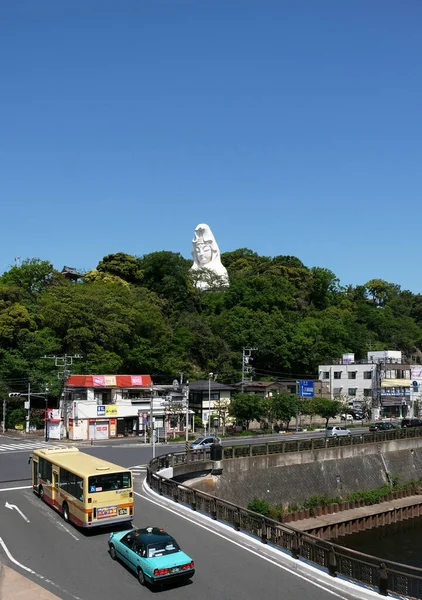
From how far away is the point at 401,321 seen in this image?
110 metres

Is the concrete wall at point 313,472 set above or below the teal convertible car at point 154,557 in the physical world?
below

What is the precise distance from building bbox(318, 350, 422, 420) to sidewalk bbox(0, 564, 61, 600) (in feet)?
212

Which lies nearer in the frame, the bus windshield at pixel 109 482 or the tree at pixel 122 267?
the bus windshield at pixel 109 482

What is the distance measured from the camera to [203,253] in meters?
A: 112

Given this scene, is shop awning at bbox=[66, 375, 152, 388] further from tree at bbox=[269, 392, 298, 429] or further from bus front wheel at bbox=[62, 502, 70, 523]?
bus front wheel at bbox=[62, 502, 70, 523]

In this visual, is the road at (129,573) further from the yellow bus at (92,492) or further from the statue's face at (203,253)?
the statue's face at (203,253)

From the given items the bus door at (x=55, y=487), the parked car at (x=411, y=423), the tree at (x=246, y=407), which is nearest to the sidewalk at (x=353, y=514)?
the parked car at (x=411, y=423)

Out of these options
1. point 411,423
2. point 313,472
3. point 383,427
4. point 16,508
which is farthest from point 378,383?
point 16,508

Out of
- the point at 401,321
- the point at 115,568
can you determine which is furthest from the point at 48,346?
the point at 401,321

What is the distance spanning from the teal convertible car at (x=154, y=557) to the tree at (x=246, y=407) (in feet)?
→ 139

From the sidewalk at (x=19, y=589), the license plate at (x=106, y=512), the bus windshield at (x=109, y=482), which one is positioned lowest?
the sidewalk at (x=19, y=589)

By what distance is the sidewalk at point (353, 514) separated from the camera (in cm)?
3475

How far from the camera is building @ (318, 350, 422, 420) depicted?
250ft

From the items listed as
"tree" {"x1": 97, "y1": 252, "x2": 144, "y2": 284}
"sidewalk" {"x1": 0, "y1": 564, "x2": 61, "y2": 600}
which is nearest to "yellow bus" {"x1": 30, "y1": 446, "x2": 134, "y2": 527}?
"sidewalk" {"x1": 0, "y1": 564, "x2": 61, "y2": 600}
